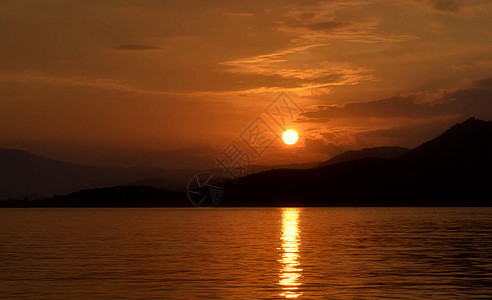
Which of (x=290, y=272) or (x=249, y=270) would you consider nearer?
(x=290, y=272)

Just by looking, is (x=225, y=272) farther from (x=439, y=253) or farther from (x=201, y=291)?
(x=439, y=253)

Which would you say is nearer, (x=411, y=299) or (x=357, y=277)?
(x=411, y=299)

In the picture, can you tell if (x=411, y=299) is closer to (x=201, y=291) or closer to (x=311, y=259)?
(x=201, y=291)

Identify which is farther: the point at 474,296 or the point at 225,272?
the point at 225,272

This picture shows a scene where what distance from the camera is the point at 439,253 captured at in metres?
60.1

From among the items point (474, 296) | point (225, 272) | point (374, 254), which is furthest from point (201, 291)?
point (374, 254)

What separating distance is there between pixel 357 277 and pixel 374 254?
55.6 ft

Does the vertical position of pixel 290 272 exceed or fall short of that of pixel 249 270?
it falls short

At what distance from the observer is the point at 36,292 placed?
3738 cm

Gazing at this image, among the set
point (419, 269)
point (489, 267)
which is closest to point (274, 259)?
point (419, 269)

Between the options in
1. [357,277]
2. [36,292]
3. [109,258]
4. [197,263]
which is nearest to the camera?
[36,292]

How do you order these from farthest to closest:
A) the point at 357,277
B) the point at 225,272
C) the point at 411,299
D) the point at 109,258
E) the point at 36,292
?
the point at 109,258
the point at 225,272
the point at 357,277
the point at 36,292
the point at 411,299

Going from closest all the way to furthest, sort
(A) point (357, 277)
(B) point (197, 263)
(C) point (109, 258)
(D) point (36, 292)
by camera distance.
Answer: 1. (D) point (36, 292)
2. (A) point (357, 277)
3. (B) point (197, 263)
4. (C) point (109, 258)

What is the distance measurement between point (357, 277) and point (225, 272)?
9028 millimetres
